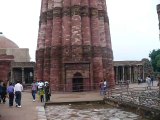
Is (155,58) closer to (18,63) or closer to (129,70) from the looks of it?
(129,70)

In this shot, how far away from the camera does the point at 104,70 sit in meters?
30.1

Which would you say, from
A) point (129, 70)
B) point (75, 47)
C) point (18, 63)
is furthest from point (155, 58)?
point (75, 47)

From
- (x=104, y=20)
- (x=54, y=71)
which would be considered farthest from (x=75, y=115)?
(x=104, y=20)

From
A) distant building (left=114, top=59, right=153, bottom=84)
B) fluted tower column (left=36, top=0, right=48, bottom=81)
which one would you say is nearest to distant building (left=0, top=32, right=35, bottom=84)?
distant building (left=114, top=59, right=153, bottom=84)

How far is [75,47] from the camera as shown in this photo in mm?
28375

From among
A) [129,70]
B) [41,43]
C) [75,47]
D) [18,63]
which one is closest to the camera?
[75,47]

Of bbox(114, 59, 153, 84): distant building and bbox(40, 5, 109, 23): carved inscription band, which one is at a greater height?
bbox(40, 5, 109, 23): carved inscription band

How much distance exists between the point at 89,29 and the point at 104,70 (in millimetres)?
4036

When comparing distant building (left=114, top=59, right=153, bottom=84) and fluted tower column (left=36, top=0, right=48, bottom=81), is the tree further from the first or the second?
fluted tower column (left=36, top=0, right=48, bottom=81)

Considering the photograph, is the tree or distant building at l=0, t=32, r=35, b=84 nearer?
distant building at l=0, t=32, r=35, b=84

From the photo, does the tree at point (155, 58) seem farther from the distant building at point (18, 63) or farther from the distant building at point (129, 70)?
the distant building at point (18, 63)

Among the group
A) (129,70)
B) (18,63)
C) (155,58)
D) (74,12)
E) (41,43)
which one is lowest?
(129,70)

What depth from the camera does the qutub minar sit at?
28281 millimetres

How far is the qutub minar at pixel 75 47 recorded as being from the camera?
92.8ft
